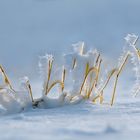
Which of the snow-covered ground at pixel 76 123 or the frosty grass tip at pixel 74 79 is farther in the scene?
the frosty grass tip at pixel 74 79

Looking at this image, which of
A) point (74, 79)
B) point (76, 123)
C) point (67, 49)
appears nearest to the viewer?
point (76, 123)

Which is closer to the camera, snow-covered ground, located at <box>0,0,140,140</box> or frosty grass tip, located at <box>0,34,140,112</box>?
snow-covered ground, located at <box>0,0,140,140</box>

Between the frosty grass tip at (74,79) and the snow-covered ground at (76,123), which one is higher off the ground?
the frosty grass tip at (74,79)

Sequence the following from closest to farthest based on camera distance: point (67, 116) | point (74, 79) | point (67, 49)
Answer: point (67, 116) → point (74, 79) → point (67, 49)

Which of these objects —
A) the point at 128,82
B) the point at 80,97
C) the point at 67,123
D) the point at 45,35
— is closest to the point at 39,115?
the point at 67,123

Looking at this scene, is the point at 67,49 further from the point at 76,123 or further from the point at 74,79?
the point at 76,123

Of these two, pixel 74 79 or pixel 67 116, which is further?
pixel 74 79

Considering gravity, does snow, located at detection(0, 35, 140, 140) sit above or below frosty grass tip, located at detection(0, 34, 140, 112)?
below

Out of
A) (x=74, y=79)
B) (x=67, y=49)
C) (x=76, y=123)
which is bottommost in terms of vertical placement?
(x=76, y=123)

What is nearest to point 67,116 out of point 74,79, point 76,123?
point 76,123

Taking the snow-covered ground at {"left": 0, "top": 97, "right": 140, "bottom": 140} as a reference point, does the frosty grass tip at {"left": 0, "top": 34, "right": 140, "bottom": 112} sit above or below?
above

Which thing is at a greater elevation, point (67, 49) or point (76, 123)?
point (67, 49)
